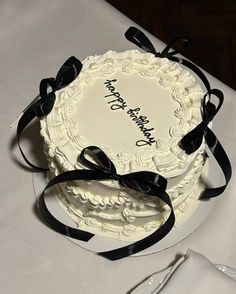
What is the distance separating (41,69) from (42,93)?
0.31m

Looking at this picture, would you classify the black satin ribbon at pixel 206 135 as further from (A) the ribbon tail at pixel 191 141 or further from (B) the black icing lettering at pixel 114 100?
(B) the black icing lettering at pixel 114 100

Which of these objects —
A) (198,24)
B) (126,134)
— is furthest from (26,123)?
(198,24)

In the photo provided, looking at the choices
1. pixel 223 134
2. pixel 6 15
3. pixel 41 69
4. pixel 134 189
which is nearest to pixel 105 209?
pixel 134 189

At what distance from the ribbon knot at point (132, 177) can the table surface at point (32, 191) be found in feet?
0.62

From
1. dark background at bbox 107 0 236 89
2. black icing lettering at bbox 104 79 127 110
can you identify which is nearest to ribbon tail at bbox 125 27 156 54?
black icing lettering at bbox 104 79 127 110

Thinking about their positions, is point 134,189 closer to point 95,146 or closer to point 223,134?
point 95,146

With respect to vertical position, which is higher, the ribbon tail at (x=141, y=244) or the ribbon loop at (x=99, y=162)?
the ribbon loop at (x=99, y=162)

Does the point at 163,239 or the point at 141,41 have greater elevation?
the point at 141,41

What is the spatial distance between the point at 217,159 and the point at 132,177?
Answer: 0.19 metres

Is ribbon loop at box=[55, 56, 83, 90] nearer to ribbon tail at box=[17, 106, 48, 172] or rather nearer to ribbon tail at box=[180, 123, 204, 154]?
ribbon tail at box=[17, 106, 48, 172]

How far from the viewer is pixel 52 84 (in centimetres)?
103

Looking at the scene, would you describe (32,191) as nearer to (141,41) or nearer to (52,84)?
(52,84)

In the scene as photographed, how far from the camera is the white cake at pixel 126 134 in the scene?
0.97 meters

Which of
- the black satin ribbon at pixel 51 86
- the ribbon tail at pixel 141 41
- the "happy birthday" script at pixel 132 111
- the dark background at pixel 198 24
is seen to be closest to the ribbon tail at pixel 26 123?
the black satin ribbon at pixel 51 86
